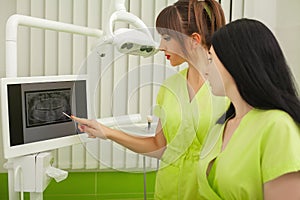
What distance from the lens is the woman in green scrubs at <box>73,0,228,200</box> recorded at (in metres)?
1.39

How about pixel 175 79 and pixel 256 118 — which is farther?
pixel 175 79

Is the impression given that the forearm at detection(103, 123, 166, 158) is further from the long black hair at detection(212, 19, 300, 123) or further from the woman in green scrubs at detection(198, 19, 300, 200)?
the long black hair at detection(212, 19, 300, 123)

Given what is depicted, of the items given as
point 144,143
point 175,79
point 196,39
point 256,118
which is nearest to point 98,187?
point 144,143

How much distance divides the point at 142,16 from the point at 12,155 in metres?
1.12

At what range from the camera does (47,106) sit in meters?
1.59

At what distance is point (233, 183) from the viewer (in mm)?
1103

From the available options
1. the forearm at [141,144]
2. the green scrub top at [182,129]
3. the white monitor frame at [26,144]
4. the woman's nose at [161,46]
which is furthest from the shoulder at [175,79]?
the white monitor frame at [26,144]

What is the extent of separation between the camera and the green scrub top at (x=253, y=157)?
3.34ft

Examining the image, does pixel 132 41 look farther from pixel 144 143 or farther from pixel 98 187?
pixel 98 187

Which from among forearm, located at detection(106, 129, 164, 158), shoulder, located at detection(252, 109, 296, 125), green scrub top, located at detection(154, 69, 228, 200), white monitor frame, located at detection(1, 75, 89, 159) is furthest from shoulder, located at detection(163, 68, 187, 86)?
shoulder, located at detection(252, 109, 296, 125)

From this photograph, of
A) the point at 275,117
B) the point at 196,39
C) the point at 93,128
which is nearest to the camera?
the point at 275,117

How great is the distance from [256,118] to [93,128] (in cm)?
60

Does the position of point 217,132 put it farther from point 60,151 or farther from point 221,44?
point 60,151

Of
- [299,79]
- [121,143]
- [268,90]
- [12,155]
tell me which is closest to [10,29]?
[12,155]
